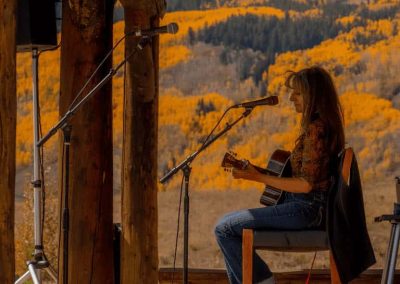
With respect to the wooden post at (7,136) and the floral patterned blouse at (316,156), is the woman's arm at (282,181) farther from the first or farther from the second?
the wooden post at (7,136)

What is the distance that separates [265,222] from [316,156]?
0.37 m

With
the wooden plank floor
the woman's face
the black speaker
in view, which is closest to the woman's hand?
the woman's face

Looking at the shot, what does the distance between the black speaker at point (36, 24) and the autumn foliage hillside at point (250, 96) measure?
4.83m

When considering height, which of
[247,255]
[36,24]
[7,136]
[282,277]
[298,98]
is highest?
[36,24]

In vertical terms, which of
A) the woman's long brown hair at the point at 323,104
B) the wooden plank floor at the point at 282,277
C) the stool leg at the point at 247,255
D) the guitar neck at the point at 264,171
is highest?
the woman's long brown hair at the point at 323,104

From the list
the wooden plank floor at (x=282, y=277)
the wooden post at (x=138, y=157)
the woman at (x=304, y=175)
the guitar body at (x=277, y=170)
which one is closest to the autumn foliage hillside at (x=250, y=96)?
the wooden plank floor at (x=282, y=277)

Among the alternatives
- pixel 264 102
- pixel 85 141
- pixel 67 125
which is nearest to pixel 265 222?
pixel 264 102

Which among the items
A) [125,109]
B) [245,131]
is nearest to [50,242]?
[245,131]

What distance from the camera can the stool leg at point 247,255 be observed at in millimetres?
4816

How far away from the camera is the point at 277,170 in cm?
494

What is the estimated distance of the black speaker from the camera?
18.2 feet

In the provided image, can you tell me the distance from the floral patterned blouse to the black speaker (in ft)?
5.09

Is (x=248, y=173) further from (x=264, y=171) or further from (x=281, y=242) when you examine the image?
(x=281, y=242)

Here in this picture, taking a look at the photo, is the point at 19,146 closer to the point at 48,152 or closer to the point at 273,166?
the point at 48,152
